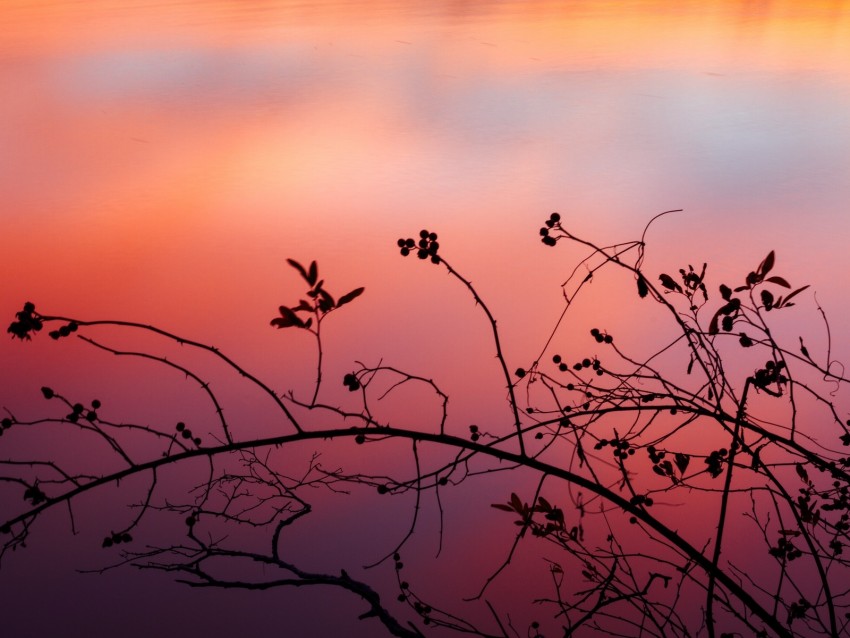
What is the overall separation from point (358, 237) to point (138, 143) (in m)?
0.95

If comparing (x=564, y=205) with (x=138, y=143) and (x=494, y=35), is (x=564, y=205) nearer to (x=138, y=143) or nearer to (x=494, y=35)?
(x=494, y=35)

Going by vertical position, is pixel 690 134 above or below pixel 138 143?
above

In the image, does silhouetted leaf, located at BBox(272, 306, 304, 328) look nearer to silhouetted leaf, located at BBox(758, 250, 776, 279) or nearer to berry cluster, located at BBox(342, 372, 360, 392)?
berry cluster, located at BBox(342, 372, 360, 392)

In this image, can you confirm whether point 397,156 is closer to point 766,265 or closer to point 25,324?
point 766,265

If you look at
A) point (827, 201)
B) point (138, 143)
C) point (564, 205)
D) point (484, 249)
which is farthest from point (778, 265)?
point (138, 143)

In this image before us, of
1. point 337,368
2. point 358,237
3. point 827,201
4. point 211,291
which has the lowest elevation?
point 337,368

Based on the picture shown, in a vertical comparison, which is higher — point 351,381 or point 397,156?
point 397,156

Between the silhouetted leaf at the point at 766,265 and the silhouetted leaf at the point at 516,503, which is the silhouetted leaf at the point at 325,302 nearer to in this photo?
the silhouetted leaf at the point at 516,503

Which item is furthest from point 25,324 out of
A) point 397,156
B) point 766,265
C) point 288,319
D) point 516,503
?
point 397,156

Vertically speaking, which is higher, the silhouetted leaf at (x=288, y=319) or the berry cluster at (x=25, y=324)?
the silhouetted leaf at (x=288, y=319)

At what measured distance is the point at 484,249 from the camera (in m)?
2.74

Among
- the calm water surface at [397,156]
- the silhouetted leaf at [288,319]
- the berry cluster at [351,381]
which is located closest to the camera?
the silhouetted leaf at [288,319]

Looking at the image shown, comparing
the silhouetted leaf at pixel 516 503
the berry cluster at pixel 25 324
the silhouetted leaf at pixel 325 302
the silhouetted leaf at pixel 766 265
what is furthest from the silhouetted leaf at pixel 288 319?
the silhouetted leaf at pixel 766 265

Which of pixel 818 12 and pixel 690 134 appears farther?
pixel 818 12
